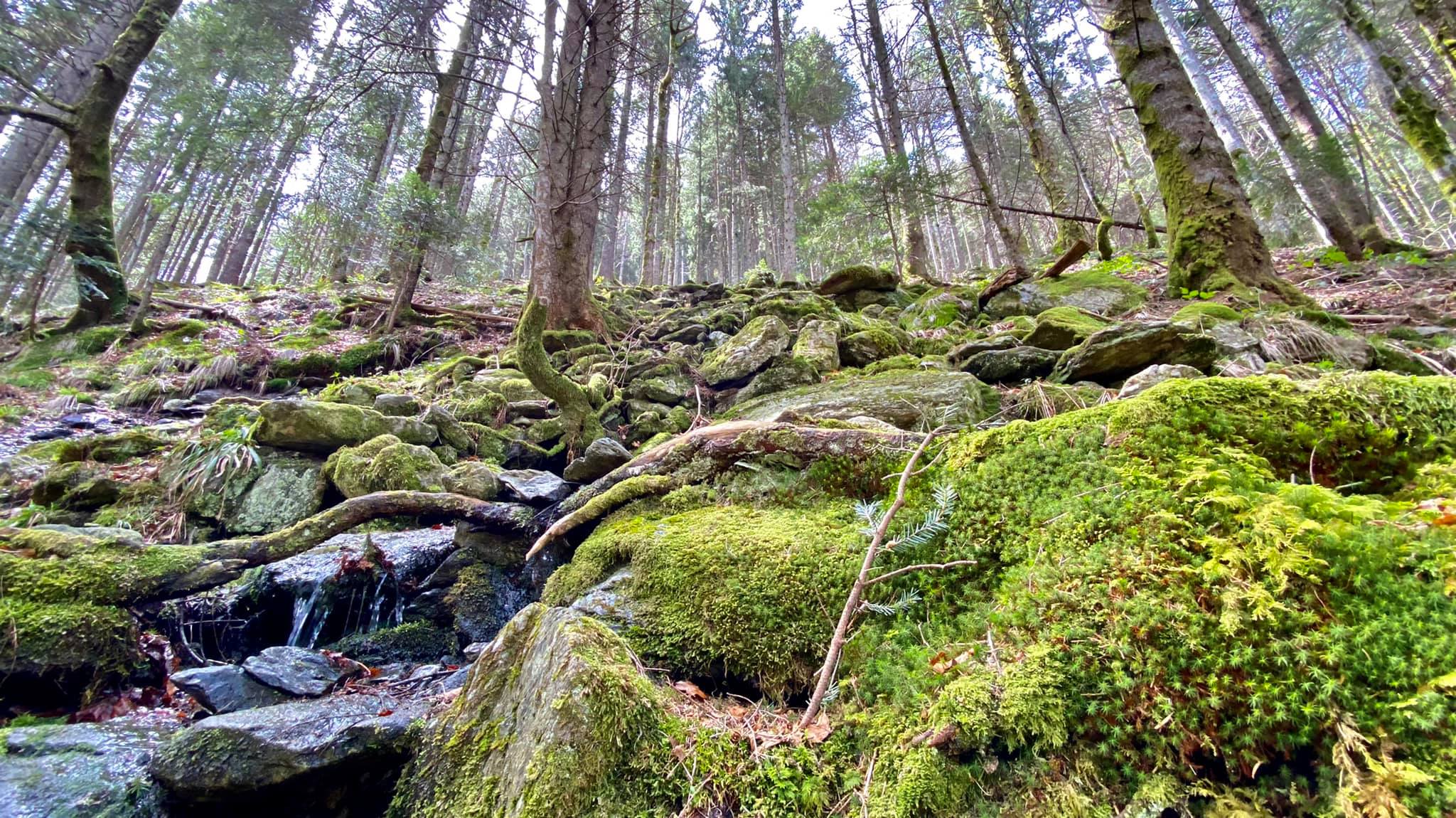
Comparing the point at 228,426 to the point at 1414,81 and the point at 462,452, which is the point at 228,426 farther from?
the point at 1414,81

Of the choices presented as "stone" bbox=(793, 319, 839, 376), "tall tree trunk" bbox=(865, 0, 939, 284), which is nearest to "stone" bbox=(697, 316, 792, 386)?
"stone" bbox=(793, 319, 839, 376)

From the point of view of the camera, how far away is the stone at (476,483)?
13.1 ft

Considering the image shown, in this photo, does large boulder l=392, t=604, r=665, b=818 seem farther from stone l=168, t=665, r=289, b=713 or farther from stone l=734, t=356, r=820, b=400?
stone l=734, t=356, r=820, b=400

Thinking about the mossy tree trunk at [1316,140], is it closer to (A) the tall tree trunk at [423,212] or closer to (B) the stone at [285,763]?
(B) the stone at [285,763]

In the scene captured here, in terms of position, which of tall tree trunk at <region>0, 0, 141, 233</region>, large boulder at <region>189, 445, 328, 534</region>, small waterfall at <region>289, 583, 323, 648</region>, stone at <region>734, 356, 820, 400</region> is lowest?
small waterfall at <region>289, 583, 323, 648</region>

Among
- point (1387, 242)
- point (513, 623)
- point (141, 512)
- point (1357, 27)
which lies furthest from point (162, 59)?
point (1387, 242)

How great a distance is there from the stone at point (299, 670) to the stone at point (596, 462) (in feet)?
5.58

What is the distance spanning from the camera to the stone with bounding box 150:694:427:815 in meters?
1.75

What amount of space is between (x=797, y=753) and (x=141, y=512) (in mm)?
4893

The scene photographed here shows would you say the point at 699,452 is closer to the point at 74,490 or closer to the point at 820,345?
the point at 820,345

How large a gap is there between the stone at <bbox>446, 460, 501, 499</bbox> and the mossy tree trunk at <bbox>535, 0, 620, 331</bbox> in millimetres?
1453

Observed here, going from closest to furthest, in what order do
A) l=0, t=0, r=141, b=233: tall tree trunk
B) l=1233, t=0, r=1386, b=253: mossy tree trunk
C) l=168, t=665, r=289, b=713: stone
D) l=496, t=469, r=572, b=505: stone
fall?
l=168, t=665, r=289, b=713: stone < l=496, t=469, r=572, b=505: stone < l=1233, t=0, r=1386, b=253: mossy tree trunk < l=0, t=0, r=141, b=233: tall tree trunk

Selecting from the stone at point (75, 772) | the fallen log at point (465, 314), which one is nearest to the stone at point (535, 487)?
the stone at point (75, 772)

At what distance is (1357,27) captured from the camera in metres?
7.35
